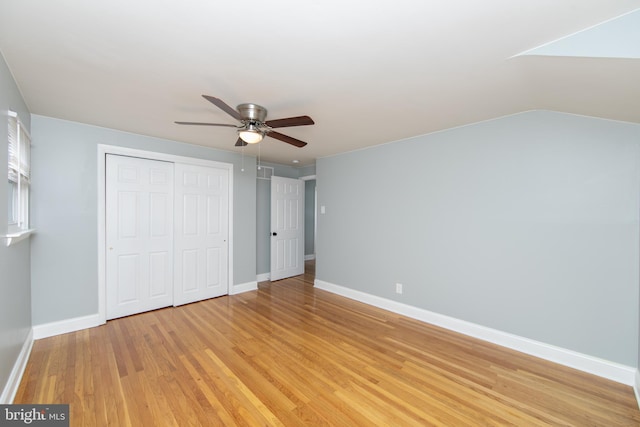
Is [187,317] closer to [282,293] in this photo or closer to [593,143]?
[282,293]

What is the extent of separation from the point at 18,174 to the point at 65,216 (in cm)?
90

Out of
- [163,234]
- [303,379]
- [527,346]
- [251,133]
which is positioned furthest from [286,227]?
[527,346]

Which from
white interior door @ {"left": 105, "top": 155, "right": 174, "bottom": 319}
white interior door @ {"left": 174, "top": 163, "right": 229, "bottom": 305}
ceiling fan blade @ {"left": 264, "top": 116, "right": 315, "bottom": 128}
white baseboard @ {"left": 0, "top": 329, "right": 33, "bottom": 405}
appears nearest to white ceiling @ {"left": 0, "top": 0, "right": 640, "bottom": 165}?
ceiling fan blade @ {"left": 264, "top": 116, "right": 315, "bottom": 128}

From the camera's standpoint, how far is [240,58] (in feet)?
5.54

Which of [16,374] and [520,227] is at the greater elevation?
[520,227]

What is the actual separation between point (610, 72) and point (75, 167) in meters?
4.88

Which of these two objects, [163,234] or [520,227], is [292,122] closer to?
[520,227]

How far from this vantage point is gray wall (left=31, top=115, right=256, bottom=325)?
2.77 metres

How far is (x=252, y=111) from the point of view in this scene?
236 centimetres

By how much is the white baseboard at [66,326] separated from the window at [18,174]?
113 cm

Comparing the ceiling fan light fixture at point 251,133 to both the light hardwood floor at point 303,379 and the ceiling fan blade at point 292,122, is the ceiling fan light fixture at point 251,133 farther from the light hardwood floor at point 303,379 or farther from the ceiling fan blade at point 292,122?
the light hardwood floor at point 303,379

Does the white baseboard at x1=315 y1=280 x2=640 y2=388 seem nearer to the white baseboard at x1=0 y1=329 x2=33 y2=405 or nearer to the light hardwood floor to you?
the light hardwood floor

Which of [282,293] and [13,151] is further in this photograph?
[282,293]

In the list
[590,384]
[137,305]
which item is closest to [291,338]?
[137,305]
